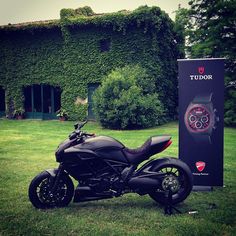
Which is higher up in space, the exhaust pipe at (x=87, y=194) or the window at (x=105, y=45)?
the window at (x=105, y=45)

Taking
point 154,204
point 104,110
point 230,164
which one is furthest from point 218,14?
point 154,204

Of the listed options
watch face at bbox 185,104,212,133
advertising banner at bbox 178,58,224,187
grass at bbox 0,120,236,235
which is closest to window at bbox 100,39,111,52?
grass at bbox 0,120,236,235

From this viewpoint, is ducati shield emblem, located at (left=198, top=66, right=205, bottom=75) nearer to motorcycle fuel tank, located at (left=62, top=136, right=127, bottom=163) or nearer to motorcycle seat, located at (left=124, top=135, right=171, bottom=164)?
motorcycle seat, located at (left=124, top=135, right=171, bottom=164)

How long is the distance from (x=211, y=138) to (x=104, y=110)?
38.1 ft

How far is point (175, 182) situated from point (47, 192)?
202 centimetres

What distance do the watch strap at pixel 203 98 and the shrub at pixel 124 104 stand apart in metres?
10.4

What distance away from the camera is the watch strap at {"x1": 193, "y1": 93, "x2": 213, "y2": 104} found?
6.00 m

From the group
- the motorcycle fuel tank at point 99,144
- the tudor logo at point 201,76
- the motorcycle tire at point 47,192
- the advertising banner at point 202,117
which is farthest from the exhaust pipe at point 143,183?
the tudor logo at point 201,76

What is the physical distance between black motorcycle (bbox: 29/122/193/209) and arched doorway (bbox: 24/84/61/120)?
18.2 meters

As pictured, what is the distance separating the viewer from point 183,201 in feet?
18.6

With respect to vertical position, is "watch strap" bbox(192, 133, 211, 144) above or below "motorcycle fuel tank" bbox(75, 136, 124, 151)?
below

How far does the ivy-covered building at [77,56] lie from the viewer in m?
20.2

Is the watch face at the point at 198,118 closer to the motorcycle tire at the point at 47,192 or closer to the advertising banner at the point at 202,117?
the advertising banner at the point at 202,117

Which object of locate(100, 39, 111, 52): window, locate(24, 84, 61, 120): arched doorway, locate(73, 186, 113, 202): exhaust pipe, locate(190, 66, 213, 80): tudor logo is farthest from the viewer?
locate(24, 84, 61, 120): arched doorway
